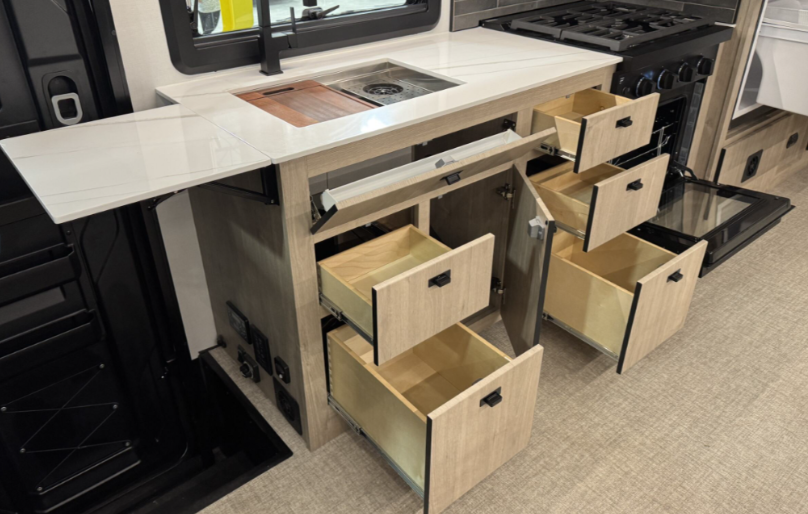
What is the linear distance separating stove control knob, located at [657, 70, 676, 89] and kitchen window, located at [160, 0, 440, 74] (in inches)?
31.1

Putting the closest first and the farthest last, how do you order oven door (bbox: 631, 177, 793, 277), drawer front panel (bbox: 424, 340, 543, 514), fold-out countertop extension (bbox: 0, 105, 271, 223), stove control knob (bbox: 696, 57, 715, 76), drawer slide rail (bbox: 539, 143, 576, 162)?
fold-out countertop extension (bbox: 0, 105, 271, 223) → drawer front panel (bbox: 424, 340, 543, 514) → drawer slide rail (bbox: 539, 143, 576, 162) → oven door (bbox: 631, 177, 793, 277) → stove control knob (bbox: 696, 57, 715, 76)

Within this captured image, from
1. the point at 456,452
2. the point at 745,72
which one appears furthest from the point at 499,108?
the point at 745,72

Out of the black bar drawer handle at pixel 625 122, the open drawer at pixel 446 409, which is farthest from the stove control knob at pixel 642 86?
the open drawer at pixel 446 409

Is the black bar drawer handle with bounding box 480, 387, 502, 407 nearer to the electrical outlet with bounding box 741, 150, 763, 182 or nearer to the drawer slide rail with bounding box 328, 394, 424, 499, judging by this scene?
the drawer slide rail with bounding box 328, 394, 424, 499

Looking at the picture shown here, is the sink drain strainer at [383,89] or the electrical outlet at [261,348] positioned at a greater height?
the sink drain strainer at [383,89]

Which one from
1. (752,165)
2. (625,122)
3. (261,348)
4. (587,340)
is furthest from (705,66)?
(261,348)

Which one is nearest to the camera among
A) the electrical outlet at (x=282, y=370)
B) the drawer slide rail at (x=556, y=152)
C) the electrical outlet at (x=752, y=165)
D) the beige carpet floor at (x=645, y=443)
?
the beige carpet floor at (x=645, y=443)

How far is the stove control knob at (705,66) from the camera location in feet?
7.49

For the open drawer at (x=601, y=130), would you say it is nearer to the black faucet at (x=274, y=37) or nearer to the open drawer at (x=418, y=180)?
the open drawer at (x=418, y=180)

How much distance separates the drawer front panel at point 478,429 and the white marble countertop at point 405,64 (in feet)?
2.01

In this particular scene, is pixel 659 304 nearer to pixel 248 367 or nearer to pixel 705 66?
pixel 705 66

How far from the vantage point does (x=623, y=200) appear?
1.79 m

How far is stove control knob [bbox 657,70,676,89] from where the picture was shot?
2.09 meters

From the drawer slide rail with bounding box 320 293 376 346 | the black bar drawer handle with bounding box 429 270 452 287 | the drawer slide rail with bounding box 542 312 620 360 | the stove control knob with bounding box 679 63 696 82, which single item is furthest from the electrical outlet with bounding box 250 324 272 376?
the stove control knob with bounding box 679 63 696 82
